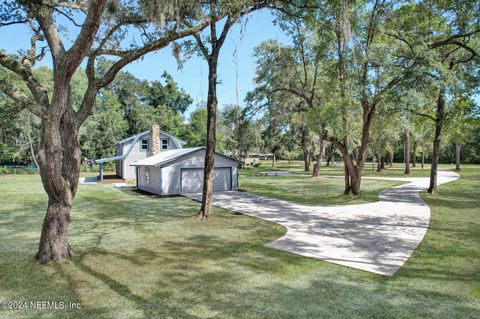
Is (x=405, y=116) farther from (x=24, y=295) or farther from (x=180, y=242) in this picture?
(x=24, y=295)

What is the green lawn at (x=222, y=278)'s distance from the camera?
14.6ft

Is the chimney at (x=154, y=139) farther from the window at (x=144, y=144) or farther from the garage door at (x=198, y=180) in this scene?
the garage door at (x=198, y=180)

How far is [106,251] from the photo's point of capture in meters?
7.32

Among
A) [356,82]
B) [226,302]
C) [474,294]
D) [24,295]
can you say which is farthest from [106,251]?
[356,82]

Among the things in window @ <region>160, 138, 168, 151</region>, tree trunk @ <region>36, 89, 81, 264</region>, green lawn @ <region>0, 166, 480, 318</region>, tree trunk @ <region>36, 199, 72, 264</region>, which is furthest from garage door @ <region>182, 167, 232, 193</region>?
tree trunk @ <region>36, 199, 72, 264</region>

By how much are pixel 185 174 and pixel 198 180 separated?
93 cm

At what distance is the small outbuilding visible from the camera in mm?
18344

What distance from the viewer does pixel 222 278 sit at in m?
5.64

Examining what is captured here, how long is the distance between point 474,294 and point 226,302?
13.3 feet

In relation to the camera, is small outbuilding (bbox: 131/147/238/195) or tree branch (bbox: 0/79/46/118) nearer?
tree branch (bbox: 0/79/46/118)

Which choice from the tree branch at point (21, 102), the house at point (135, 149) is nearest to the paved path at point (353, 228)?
the tree branch at point (21, 102)

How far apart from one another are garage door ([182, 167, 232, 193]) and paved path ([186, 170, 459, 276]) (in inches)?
151

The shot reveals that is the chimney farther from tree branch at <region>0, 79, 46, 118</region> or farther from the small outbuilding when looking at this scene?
tree branch at <region>0, 79, 46, 118</region>

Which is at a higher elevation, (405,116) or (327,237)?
(405,116)
